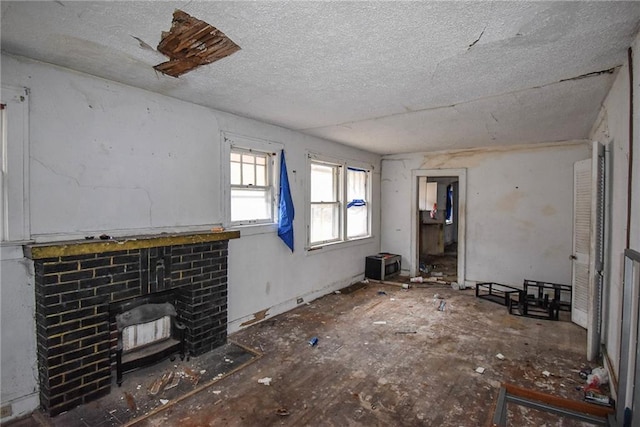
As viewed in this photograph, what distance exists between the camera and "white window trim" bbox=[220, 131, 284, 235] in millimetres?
3566

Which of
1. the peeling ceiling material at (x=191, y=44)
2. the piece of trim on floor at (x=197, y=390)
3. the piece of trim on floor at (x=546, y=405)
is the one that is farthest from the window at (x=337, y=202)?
the piece of trim on floor at (x=546, y=405)

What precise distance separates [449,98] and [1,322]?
13.0ft

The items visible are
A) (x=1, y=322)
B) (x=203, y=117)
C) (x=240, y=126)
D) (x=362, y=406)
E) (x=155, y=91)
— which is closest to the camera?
(x=1, y=322)

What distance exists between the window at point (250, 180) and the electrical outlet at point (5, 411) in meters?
2.18

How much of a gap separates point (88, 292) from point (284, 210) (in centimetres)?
223

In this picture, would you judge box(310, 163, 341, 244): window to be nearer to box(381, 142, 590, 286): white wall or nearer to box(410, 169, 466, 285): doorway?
box(410, 169, 466, 285): doorway

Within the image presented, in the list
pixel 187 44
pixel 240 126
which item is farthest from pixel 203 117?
pixel 187 44

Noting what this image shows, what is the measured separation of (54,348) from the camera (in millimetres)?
2270

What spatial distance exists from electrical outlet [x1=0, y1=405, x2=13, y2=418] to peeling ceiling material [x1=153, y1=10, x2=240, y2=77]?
2.58 m

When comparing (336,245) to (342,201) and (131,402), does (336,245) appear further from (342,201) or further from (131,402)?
(131,402)

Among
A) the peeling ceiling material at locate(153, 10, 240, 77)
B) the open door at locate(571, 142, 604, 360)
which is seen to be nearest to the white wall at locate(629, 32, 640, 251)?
the open door at locate(571, 142, 604, 360)

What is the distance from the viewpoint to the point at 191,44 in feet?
6.67

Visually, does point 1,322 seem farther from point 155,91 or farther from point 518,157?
point 518,157

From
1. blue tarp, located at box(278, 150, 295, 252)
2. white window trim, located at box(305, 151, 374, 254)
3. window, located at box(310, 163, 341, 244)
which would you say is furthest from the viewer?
window, located at box(310, 163, 341, 244)
